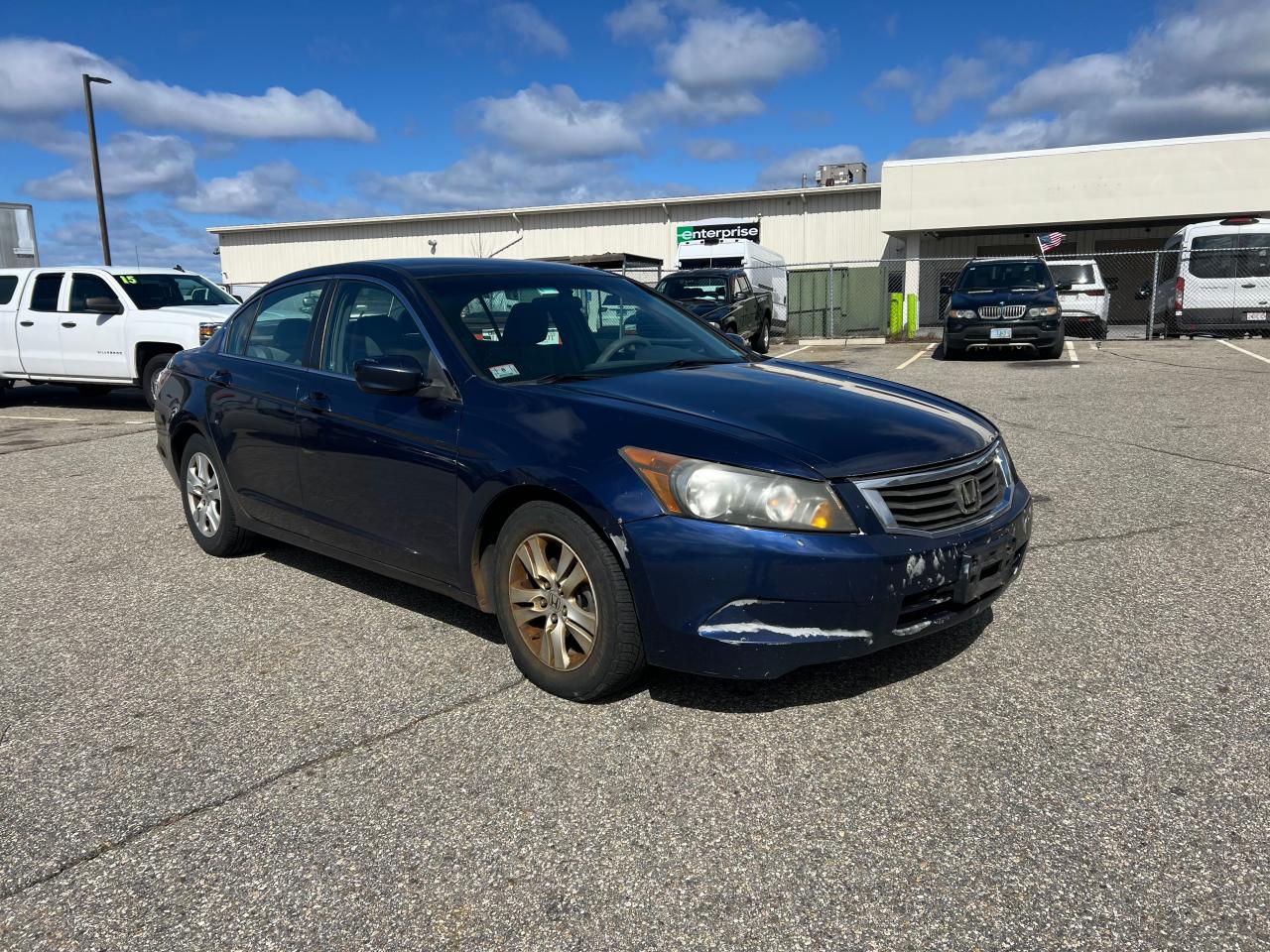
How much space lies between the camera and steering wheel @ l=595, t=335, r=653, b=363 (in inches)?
161

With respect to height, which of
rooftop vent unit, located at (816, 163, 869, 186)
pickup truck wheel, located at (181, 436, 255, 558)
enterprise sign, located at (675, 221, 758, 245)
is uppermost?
rooftop vent unit, located at (816, 163, 869, 186)

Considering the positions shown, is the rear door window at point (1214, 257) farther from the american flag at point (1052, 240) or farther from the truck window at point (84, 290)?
the truck window at point (84, 290)

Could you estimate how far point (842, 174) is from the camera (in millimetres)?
39750

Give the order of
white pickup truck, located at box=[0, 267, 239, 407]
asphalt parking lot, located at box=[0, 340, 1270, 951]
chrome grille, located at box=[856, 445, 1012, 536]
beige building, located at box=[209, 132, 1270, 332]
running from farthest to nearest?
beige building, located at box=[209, 132, 1270, 332] → white pickup truck, located at box=[0, 267, 239, 407] → chrome grille, located at box=[856, 445, 1012, 536] → asphalt parking lot, located at box=[0, 340, 1270, 951]

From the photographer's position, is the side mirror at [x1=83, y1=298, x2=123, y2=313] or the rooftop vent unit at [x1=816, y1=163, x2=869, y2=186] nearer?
the side mirror at [x1=83, y1=298, x2=123, y2=313]

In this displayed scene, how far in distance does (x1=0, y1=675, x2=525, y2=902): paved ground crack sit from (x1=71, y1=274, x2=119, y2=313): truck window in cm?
1069

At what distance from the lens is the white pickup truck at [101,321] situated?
450 inches

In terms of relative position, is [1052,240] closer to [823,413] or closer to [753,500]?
[823,413]

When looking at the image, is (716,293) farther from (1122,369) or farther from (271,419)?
(271,419)

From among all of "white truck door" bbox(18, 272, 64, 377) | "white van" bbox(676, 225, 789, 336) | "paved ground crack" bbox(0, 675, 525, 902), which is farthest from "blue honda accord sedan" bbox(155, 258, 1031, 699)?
"white van" bbox(676, 225, 789, 336)

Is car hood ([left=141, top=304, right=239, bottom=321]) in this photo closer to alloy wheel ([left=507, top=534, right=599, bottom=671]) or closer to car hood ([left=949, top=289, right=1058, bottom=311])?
alloy wheel ([left=507, top=534, right=599, bottom=671])

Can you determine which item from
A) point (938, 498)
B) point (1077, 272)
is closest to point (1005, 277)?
point (1077, 272)

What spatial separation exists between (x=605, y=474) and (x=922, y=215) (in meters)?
31.0

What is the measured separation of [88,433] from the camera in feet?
35.3
